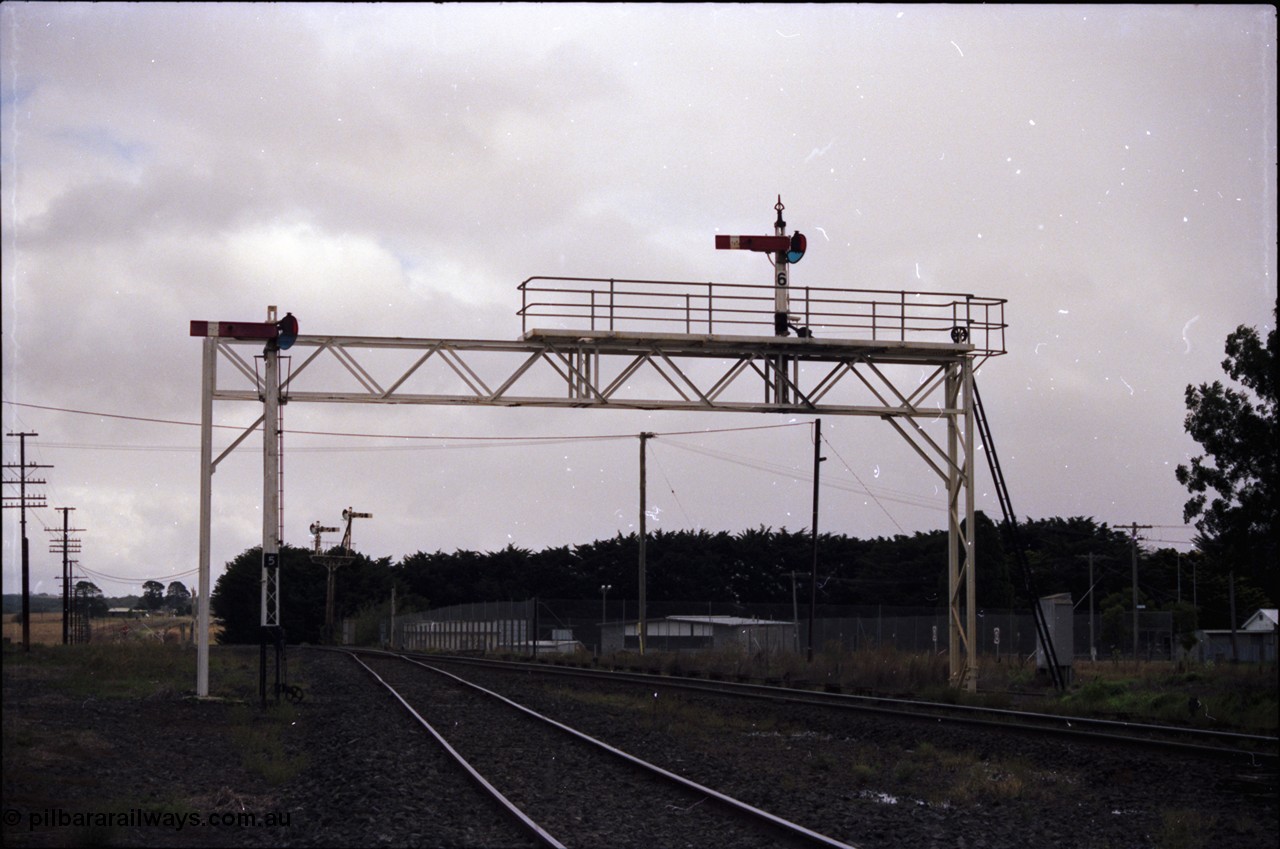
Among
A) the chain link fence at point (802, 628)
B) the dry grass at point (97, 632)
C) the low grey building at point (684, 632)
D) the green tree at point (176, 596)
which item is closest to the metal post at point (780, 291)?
the chain link fence at point (802, 628)

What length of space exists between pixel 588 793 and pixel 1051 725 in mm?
9332

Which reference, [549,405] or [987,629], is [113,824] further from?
[987,629]

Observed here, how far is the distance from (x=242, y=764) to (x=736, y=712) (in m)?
9.66

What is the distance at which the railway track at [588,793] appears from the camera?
1007 cm

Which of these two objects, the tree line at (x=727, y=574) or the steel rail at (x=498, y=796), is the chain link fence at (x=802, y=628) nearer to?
the tree line at (x=727, y=574)

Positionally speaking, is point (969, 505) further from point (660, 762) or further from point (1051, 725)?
point (660, 762)

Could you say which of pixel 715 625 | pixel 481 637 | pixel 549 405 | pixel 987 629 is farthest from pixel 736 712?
pixel 481 637

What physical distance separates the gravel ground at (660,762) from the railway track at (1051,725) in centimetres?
43

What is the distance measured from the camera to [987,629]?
4394cm

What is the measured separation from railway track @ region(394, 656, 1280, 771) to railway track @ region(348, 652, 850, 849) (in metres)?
5.84

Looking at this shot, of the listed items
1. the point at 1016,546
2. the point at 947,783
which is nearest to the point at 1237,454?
the point at 1016,546

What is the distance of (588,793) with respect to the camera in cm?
1238

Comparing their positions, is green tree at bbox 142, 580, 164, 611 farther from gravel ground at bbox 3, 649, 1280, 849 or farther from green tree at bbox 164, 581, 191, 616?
gravel ground at bbox 3, 649, 1280, 849

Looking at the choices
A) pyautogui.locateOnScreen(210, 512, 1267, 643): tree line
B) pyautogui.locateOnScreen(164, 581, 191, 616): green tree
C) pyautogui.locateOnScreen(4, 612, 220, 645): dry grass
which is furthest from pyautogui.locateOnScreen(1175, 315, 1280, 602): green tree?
pyautogui.locateOnScreen(164, 581, 191, 616): green tree
